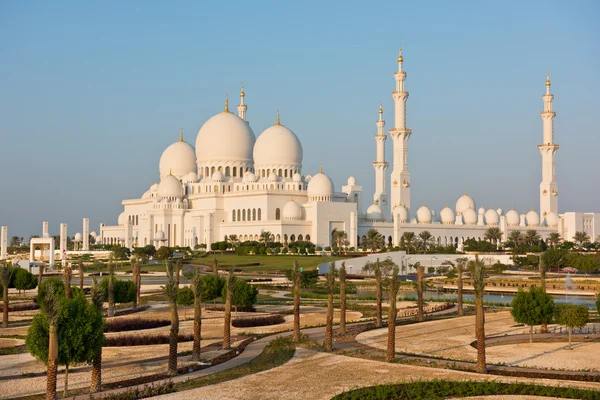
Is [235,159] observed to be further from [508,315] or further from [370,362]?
[370,362]

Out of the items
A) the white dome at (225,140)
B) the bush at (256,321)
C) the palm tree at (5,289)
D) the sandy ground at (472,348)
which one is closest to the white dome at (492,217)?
the white dome at (225,140)

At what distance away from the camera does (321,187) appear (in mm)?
81750

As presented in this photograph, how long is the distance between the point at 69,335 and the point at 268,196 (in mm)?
61805

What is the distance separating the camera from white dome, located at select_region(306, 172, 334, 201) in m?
81.7

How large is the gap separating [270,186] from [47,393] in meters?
65.2

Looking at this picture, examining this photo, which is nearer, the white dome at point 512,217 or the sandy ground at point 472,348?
the sandy ground at point 472,348

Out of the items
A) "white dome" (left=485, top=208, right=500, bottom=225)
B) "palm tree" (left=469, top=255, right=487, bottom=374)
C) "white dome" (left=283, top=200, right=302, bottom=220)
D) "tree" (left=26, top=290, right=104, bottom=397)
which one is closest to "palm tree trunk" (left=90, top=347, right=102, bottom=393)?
"tree" (left=26, top=290, right=104, bottom=397)

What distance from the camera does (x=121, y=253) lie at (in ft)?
245

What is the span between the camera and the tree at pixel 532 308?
26688 mm

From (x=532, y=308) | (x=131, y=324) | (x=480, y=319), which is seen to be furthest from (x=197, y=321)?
(x=532, y=308)

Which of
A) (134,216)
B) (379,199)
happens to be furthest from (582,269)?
(134,216)

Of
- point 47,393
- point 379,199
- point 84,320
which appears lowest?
point 47,393

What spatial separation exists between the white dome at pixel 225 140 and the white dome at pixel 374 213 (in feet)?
44.9

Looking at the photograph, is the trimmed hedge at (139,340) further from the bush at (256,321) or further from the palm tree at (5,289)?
the palm tree at (5,289)
